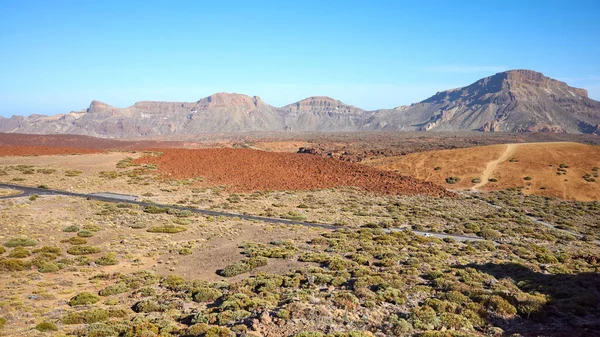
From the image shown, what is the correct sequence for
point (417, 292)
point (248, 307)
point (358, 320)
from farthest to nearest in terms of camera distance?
1. point (417, 292)
2. point (248, 307)
3. point (358, 320)

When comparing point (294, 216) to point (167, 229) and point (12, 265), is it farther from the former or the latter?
point (12, 265)

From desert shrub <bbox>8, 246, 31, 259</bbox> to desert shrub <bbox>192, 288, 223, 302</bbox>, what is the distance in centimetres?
1093

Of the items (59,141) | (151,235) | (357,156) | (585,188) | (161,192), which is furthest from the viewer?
(59,141)

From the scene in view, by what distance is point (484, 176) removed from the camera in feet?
201

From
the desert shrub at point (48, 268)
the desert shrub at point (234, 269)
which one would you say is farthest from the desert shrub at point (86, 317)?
the desert shrub at point (234, 269)

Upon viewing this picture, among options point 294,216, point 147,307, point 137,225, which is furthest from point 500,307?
point 137,225

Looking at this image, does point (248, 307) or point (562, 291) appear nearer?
point (248, 307)

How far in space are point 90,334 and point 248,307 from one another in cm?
536

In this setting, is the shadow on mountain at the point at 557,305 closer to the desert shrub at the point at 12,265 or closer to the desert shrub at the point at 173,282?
the desert shrub at the point at 173,282

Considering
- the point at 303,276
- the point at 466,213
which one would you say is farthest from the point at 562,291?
the point at 466,213

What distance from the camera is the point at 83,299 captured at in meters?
14.6

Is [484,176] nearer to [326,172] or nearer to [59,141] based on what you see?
[326,172]

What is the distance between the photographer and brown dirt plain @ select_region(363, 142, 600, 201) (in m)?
54.4

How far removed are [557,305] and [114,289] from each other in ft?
61.4
